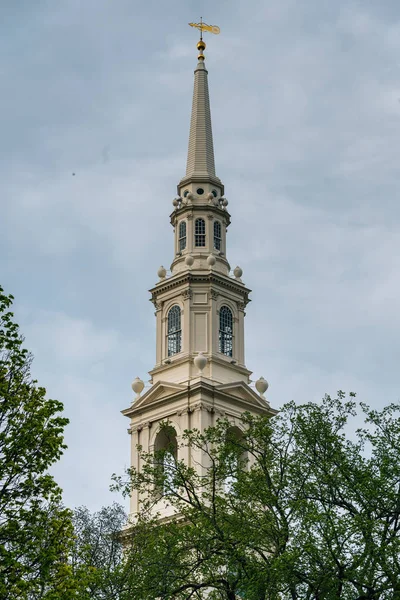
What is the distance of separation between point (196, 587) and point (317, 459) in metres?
5.75

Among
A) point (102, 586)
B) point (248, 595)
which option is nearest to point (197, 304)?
point (102, 586)

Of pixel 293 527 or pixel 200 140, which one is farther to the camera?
pixel 200 140

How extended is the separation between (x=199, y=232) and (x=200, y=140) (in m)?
7.19

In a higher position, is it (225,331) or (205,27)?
(205,27)

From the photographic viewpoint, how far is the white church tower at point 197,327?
72.7m

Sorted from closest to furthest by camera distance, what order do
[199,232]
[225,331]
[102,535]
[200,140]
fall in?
[102,535], [225,331], [199,232], [200,140]

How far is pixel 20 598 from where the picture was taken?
116 feet

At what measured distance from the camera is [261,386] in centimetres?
7619

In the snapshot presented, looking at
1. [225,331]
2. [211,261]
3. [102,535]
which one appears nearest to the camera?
[102,535]

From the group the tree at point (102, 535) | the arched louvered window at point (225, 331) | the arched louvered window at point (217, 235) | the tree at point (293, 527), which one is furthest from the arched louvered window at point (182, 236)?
the tree at point (293, 527)

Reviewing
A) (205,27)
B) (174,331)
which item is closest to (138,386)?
(174,331)

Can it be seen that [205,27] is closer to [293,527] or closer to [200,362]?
[200,362]

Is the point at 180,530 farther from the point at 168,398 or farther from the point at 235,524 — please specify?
the point at 168,398

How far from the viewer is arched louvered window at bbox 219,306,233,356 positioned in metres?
77.6
